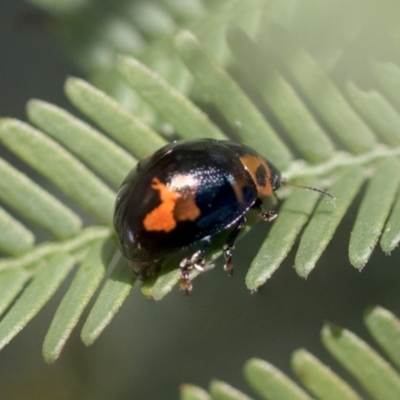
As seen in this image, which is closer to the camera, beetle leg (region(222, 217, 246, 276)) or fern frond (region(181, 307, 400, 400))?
fern frond (region(181, 307, 400, 400))

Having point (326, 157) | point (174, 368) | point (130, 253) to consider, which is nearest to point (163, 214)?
point (130, 253)

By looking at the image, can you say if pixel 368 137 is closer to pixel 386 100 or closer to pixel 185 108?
pixel 386 100

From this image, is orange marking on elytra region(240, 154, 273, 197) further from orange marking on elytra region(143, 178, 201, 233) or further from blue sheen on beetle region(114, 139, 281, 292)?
orange marking on elytra region(143, 178, 201, 233)

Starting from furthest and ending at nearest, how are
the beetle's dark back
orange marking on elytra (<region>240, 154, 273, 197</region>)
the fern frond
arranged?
orange marking on elytra (<region>240, 154, 273, 197</region>) < the beetle's dark back < the fern frond

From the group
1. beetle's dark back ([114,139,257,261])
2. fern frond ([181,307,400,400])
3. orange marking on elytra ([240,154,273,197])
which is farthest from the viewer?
orange marking on elytra ([240,154,273,197])

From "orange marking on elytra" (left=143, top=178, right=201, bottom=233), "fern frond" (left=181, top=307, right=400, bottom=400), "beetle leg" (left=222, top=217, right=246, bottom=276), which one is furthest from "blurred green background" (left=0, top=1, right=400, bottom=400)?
"fern frond" (left=181, top=307, right=400, bottom=400)

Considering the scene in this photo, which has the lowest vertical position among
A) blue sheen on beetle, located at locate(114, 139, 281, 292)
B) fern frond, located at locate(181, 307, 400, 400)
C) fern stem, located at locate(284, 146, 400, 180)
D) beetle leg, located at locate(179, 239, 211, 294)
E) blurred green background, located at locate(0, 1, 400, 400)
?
blurred green background, located at locate(0, 1, 400, 400)

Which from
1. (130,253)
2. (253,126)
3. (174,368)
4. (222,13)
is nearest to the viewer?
(130,253)
